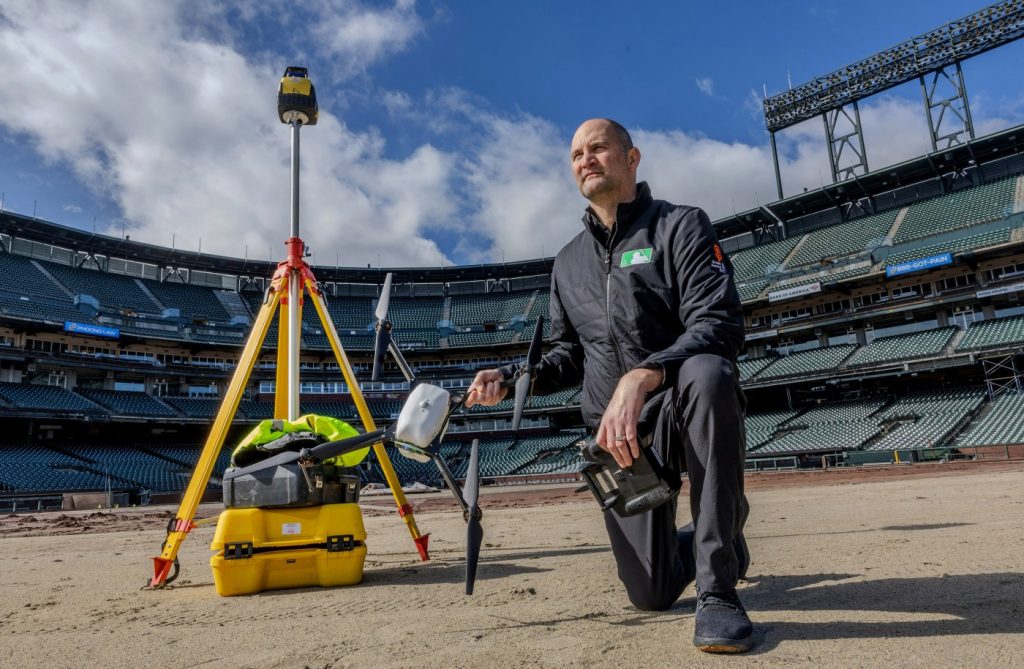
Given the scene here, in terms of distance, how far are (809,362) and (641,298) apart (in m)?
36.9

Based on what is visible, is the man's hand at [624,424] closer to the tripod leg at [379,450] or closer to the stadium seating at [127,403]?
the tripod leg at [379,450]

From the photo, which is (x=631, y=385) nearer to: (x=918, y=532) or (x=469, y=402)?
(x=469, y=402)

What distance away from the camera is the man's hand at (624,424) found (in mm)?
2152

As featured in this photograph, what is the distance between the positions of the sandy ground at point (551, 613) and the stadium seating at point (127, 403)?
36163mm

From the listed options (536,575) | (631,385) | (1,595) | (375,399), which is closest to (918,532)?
(536,575)

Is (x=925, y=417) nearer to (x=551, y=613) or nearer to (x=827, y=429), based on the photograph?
(x=827, y=429)

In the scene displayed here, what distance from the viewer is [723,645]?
201 cm

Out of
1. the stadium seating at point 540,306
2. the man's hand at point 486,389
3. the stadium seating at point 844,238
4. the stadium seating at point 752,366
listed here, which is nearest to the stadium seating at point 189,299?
the stadium seating at point 540,306

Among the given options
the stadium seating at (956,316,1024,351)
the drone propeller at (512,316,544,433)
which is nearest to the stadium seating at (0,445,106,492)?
the drone propeller at (512,316,544,433)

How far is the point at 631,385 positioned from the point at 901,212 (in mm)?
45998

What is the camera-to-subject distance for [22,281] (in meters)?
39.2

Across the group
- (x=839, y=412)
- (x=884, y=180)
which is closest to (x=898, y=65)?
(x=884, y=180)

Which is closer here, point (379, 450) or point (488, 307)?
point (379, 450)

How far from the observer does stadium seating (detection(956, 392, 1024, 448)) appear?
23828mm
